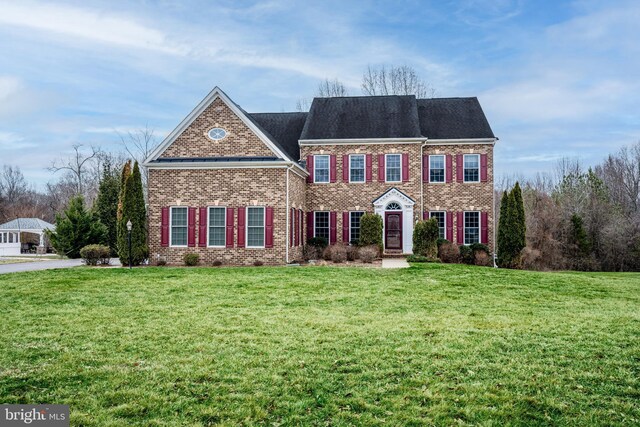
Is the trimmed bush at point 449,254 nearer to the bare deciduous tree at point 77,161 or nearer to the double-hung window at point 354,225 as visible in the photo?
the double-hung window at point 354,225

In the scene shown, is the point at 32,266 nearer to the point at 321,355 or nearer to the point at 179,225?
the point at 179,225

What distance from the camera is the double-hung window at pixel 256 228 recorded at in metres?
19.8

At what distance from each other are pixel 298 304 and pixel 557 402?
6567 millimetres

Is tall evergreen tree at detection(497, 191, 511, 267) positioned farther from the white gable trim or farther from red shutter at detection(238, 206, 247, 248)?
red shutter at detection(238, 206, 247, 248)

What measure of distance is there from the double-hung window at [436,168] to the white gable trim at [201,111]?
27.9 feet

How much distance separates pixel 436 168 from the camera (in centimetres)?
2475

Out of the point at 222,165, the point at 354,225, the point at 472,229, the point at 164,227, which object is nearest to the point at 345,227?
the point at 354,225

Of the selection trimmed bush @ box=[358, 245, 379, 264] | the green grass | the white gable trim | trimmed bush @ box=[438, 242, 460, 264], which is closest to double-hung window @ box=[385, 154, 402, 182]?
trimmed bush @ box=[438, 242, 460, 264]

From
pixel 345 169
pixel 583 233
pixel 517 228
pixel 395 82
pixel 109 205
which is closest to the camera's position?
pixel 517 228

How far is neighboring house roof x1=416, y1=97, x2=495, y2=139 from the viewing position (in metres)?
24.7

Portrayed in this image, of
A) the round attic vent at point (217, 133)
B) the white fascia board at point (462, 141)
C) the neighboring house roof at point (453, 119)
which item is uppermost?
the neighboring house roof at point (453, 119)

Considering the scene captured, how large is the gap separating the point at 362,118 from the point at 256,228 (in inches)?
375

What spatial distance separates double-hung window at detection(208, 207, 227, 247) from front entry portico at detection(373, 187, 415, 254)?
810 cm

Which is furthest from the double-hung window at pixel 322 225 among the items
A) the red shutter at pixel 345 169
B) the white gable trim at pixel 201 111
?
the white gable trim at pixel 201 111
